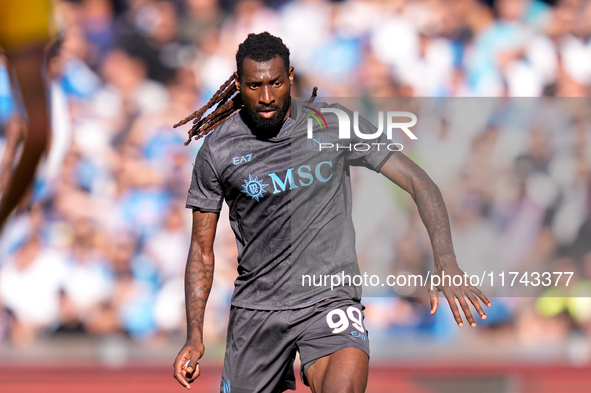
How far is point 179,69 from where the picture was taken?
882 cm

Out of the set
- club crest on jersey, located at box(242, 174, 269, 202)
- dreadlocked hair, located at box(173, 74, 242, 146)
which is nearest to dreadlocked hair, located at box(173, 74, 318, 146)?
dreadlocked hair, located at box(173, 74, 242, 146)

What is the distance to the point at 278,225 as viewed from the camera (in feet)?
13.2

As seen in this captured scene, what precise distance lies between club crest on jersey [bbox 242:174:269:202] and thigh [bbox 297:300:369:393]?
632 millimetres

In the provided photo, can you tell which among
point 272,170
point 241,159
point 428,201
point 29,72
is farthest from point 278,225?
point 29,72

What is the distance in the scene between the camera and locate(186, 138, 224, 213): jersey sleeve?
412 cm

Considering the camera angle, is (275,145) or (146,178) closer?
(275,145)

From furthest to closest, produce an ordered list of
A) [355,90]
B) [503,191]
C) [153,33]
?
1. [153,33]
2. [355,90]
3. [503,191]

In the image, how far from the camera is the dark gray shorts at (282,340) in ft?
12.6

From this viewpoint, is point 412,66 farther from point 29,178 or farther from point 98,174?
point 29,178

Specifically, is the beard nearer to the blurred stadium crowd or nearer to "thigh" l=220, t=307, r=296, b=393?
"thigh" l=220, t=307, r=296, b=393

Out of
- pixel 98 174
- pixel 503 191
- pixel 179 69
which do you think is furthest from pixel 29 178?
pixel 503 191

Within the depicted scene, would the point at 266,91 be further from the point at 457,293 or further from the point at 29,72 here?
the point at 29,72

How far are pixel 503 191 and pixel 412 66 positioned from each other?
1.89 metres

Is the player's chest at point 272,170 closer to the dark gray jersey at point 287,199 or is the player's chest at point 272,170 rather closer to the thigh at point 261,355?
the dark gray jersey at point 287,199
